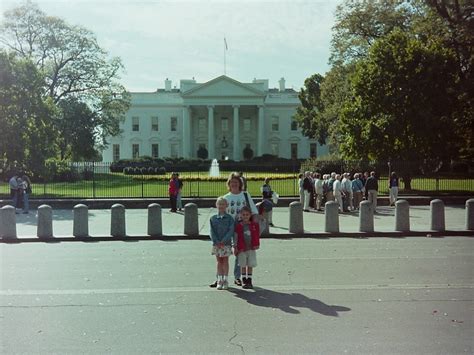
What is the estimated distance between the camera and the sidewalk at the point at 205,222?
16.2 metres

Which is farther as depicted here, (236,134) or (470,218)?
(236,134)

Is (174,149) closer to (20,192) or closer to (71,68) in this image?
(71,68)

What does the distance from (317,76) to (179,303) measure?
69.7m

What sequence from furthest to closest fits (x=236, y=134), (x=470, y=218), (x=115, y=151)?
(x=115, y=151) → (x=236, y=134) → (x=470, y=218)

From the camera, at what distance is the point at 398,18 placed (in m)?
38.6

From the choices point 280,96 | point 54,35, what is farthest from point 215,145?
point 54,35

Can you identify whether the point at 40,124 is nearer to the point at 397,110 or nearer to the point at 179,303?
the point at 397,110

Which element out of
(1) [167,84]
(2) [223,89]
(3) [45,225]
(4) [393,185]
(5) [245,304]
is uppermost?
(1) [167,84]

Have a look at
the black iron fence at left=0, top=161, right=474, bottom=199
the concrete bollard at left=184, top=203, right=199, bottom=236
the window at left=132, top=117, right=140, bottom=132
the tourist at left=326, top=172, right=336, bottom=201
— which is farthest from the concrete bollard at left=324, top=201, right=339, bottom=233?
the window at left=132, top=117, right=140, bottom=132

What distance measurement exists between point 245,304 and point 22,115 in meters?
25.6

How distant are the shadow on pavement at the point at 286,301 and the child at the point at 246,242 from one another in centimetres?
38

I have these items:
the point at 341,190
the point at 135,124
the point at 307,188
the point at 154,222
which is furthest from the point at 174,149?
the point at 154,222

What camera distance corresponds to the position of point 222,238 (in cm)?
859

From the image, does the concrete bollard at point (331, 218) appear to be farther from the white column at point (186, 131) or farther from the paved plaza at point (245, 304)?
the white column at point (186, 131)
